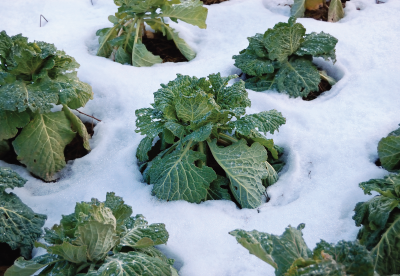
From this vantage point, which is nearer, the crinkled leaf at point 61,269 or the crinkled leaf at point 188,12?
the crinkled leaf at point 61,269

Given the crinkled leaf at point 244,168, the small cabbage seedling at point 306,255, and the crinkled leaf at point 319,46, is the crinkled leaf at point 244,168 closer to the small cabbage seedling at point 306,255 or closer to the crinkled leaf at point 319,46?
the small cabbage seedling at point 306,255

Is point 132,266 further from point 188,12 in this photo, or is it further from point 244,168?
point 188,12

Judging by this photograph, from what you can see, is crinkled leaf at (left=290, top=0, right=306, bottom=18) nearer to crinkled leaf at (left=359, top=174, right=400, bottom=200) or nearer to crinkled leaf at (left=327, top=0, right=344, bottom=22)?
crinkled leaf at (left=327, top=0, right=344, bottom=22)

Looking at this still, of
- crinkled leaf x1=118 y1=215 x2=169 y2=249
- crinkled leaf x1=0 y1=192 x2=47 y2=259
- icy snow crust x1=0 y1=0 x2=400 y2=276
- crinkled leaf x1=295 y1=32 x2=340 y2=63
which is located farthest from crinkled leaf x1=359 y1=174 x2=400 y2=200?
crinkled leaf x1=0 y1=192 x2=47 y2=259

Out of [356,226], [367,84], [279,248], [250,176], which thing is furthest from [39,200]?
[367,84]

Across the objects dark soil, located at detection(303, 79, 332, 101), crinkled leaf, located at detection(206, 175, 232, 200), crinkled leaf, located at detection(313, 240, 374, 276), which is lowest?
crinkled leaf, located at detection(206, 175, 232, 200)

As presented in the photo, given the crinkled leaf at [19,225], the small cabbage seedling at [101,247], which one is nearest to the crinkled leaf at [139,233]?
the small cabbage seedling at [101,247]

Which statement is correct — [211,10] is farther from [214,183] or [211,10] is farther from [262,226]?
[262,226]

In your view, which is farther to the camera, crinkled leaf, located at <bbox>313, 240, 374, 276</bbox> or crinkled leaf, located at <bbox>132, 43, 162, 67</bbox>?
crinkled leaf, located at <bbox>132, 43, 162, 67</bbox>
